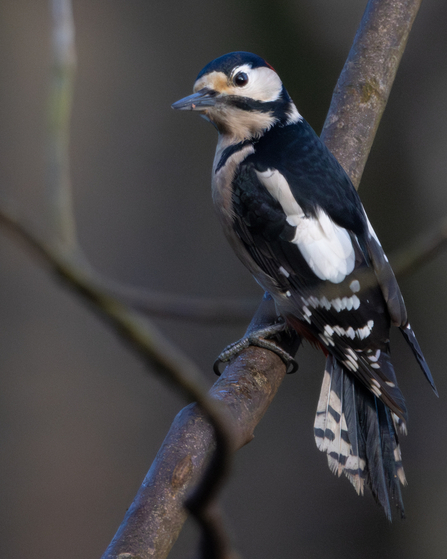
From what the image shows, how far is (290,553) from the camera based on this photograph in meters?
3.08

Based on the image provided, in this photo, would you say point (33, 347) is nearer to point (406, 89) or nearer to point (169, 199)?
point (169, 199)

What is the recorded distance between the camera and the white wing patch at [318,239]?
5.19 ft

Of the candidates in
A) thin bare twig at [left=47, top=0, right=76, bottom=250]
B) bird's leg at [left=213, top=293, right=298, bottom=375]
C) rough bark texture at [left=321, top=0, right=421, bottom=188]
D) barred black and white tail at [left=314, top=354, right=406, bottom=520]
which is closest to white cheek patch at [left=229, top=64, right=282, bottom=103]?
rough bark texture at [left=321, top=0, right=421, bottom=188]

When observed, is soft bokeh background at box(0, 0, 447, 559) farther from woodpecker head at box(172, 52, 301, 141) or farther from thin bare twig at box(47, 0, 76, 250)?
thin bare twig at box(47, 0, 76, 250)

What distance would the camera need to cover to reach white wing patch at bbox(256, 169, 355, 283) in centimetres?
158

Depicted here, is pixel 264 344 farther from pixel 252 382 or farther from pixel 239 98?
pixel 239 98

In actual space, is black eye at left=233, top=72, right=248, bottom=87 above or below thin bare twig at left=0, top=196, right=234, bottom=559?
below

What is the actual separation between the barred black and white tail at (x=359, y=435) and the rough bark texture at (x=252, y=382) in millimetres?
195

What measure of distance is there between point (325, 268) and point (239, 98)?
0.57 metres

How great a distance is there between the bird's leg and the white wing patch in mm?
188

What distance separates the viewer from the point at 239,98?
1.74 m

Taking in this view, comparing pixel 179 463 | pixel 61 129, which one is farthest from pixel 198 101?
pixel 61 129

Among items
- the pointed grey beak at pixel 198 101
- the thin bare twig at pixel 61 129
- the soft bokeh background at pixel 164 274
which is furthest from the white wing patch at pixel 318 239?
the soft bokeh background at pixel 164 274

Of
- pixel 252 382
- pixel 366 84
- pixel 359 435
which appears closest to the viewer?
pixel 252 382
